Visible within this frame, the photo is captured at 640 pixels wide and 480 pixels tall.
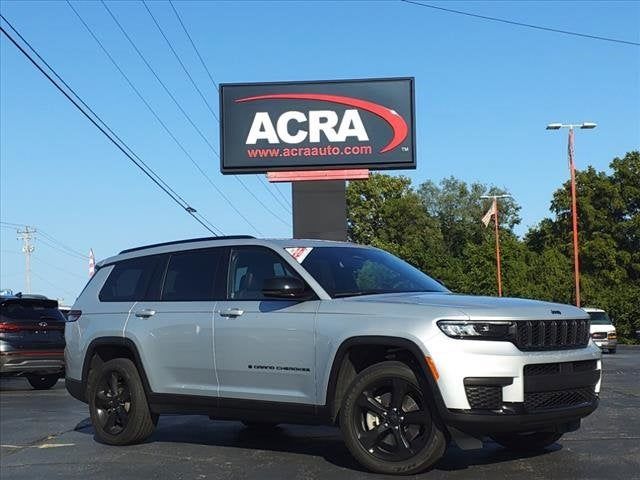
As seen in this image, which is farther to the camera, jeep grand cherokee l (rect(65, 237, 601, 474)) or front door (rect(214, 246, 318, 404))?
front door (rect(214, 246, 318, 404))

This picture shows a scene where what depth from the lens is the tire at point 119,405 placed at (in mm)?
7660

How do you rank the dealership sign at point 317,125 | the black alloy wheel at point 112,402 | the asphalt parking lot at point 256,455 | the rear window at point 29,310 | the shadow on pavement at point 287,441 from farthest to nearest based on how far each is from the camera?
the dealership sign at point 317,125 → the rear window at point 29,310 → the black alloy wheel at point 112,402 → the shadow on pavement at point 287,441 → the asphalt parking lot at point 256,455

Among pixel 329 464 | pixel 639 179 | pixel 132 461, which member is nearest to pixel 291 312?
pixel 329 464

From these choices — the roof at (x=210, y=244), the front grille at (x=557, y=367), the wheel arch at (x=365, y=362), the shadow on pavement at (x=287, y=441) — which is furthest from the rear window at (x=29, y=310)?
the front grille at (x=557, y=367)

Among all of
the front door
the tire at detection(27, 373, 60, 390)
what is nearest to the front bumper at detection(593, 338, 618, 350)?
the tire at detection(27, 373, 60, 390)

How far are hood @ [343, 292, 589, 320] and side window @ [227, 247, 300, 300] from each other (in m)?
0.89

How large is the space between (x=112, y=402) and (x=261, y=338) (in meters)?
2.14

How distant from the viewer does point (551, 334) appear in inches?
236

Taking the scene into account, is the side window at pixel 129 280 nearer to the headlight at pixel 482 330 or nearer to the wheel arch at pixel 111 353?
the wheel arch at pixel 111 353

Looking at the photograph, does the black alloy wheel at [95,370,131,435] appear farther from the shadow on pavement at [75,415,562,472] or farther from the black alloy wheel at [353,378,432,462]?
the black alloy wheel at [353,378,432,462]

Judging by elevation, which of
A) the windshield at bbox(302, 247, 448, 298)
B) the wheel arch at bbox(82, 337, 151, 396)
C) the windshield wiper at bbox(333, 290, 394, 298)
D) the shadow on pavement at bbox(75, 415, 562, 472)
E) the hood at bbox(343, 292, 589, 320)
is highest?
the windshield at bbox(302, 247, 448, 298)

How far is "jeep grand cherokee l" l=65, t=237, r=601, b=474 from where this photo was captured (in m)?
5.69

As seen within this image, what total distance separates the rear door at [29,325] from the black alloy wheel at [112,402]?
7490 mm

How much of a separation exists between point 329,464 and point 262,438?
5.15ft
